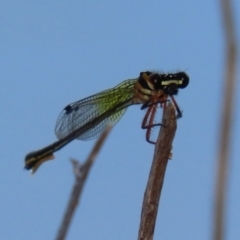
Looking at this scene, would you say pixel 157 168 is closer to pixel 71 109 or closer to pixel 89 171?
pixel 89 171

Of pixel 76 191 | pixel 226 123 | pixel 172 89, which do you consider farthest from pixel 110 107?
pixel 226 123

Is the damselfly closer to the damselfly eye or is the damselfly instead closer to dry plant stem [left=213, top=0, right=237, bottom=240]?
the damselfly eye

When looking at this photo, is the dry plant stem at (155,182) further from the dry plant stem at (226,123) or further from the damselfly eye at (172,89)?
the damselfly eye at (172,89)

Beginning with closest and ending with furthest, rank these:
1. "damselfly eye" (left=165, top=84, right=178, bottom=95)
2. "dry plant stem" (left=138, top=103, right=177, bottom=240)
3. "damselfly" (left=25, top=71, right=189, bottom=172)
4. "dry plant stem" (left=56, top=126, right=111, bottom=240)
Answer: "dry plant stem" (left=56, top=126, right=111, bottom=240) < "dry plant stem" (left=138, top=103, right=177, bottom=240) < "damselfly" (left=25, top=71, right=189, bottom=172) < "damselfly eye" (left=165, top=84, right=178, bottom=95)

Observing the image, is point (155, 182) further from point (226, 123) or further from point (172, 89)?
point (172, 89)

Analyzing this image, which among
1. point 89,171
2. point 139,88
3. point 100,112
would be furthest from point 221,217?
point 100,112

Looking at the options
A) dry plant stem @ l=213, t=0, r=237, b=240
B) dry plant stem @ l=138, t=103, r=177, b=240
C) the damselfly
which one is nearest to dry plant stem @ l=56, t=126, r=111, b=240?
dry plant stem @ l=213, t=0, r=237, b=240
